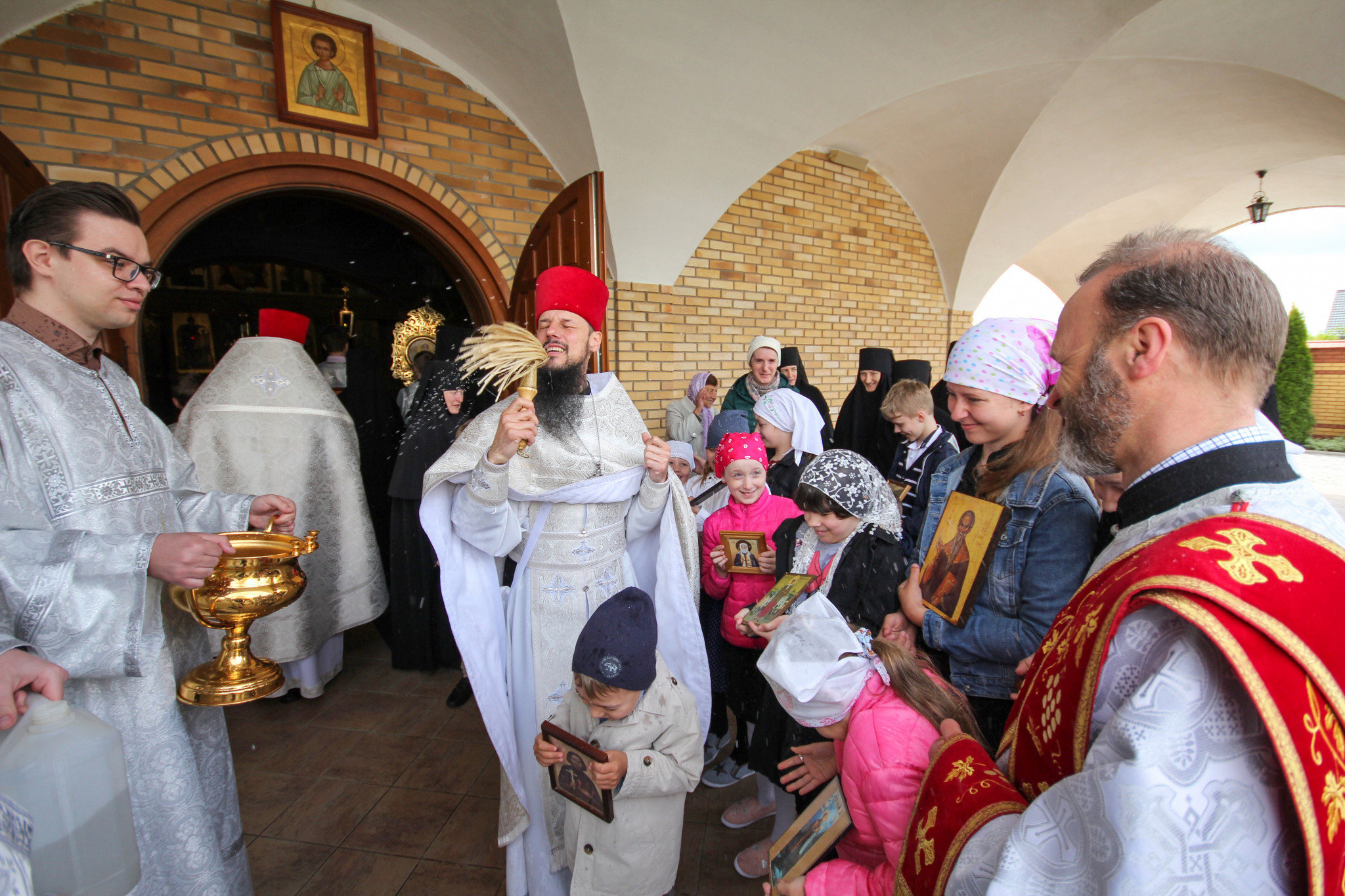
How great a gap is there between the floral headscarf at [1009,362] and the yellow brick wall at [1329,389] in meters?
20.2

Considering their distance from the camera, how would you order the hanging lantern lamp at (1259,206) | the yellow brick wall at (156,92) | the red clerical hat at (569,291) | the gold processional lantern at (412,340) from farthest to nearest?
the hanging lantern lamp at (1259,206), the gold processional lantern at (412,340), the yellow brick wall at (156,92), the red clerical hat at (569,291)

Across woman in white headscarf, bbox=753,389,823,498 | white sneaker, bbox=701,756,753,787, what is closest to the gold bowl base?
white sneaker, bbox=701,756,753,787

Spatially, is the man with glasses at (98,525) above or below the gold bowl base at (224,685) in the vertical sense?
above

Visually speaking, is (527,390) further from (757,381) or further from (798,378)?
(798,378)

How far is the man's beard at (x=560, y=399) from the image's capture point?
8.02 feet

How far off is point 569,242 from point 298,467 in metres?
2.21

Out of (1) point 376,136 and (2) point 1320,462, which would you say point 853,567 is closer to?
(1) point 376,136

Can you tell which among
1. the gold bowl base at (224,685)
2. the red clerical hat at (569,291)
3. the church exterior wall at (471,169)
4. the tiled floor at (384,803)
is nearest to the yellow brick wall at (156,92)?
the church exterior wall at (471,169)

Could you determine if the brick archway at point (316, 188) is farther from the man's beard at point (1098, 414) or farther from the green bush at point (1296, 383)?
the green bush at point (1296, 383)

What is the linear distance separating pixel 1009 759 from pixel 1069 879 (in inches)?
11.9

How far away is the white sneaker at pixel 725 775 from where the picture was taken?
3.04 metres

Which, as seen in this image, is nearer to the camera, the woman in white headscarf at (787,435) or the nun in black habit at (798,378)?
the woman in white headscarf at (787,435)

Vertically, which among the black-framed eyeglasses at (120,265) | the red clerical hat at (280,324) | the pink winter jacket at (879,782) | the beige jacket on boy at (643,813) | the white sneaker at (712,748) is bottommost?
the white sneaker at (712,748)

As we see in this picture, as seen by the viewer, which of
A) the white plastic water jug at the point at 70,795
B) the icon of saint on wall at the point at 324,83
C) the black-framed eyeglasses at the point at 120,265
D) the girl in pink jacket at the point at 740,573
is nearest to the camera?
the white plastic water jug at the point at 70,795
